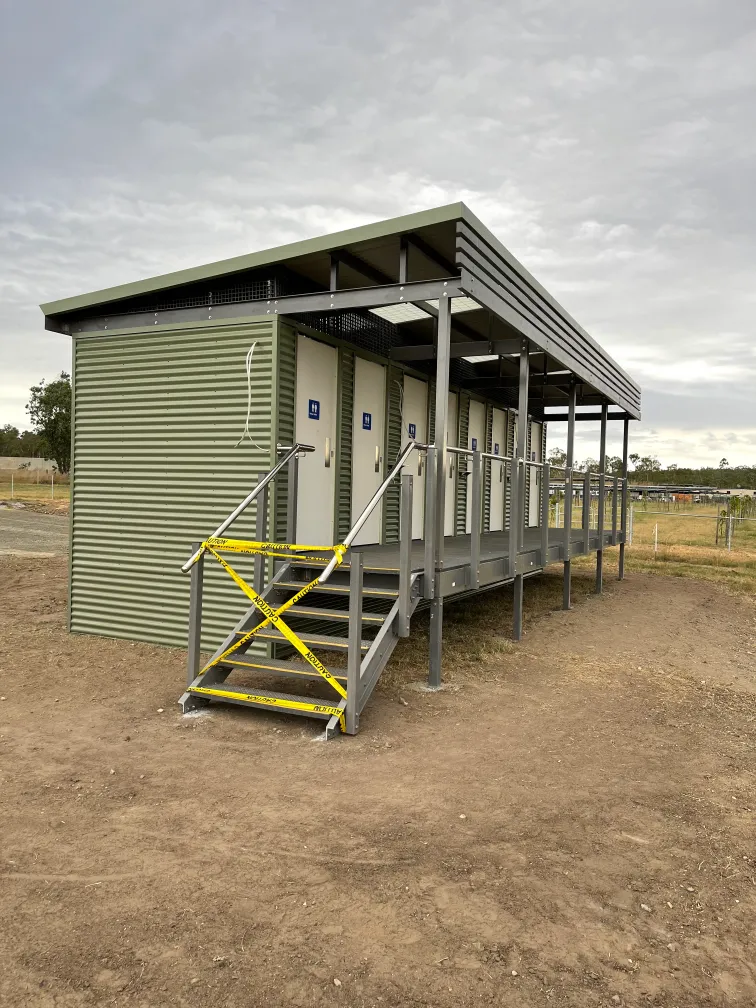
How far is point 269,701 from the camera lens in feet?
16.8

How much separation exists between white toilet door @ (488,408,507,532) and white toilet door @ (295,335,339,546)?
222 inches

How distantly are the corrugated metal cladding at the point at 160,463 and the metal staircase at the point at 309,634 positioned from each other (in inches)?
30.7

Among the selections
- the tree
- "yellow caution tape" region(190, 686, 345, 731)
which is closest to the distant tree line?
the tree

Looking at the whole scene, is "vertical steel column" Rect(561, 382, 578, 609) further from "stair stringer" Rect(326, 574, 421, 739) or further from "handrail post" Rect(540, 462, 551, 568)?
"stair stringer" Rect(326, 574, 421, 739)

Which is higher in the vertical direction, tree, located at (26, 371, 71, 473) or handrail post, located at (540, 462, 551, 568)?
tree, located at (26, 371, 71, 473)

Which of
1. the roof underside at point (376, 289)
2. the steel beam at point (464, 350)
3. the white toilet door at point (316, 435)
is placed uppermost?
the roof underside at point (376, 289)

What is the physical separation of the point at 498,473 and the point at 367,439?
5416mm

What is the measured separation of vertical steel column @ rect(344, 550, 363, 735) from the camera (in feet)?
16.1

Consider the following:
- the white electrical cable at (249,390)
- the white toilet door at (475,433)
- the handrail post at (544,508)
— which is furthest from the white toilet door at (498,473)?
the white electrical cable at (249,390)

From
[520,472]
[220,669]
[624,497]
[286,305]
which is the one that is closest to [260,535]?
Result: [220,669]

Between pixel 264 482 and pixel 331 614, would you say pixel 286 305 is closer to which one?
pixel 264 482

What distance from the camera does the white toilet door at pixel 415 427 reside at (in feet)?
30.2

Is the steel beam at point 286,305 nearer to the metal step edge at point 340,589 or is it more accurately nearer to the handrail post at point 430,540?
the handrail post at point 430,540

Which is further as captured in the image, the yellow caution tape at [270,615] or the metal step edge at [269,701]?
the yellow caution tape at [270,615]
